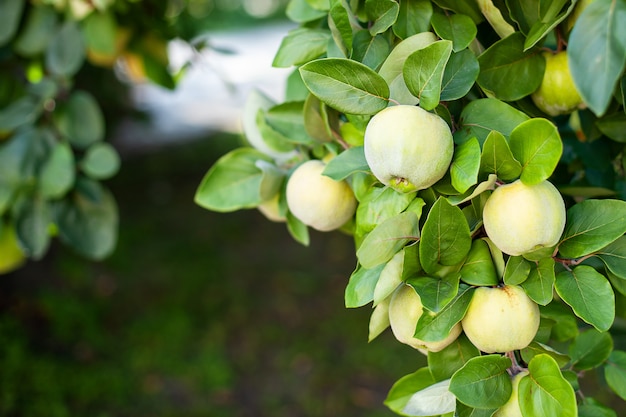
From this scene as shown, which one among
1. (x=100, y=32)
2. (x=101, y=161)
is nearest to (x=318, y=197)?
(x=101, y=161)

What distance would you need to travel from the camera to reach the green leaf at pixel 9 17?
124 centimetres

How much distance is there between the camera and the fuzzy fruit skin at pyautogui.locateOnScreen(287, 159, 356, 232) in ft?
2.12

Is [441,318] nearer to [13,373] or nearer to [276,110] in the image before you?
[276,110]

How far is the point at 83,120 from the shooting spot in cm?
129

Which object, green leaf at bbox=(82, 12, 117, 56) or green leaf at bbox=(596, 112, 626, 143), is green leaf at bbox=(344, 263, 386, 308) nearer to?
green leaf at bbox=(596, 112, 626, 143)

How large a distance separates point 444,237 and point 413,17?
0.71ft

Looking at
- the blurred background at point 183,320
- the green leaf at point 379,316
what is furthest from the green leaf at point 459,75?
the blurred background at point 183,320

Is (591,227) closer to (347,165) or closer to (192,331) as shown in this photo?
(347,165)

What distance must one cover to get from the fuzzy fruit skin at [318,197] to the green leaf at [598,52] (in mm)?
279

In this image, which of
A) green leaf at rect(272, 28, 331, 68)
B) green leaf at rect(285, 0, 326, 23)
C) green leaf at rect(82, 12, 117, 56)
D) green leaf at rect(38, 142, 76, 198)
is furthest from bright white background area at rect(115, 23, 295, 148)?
green leaf at rect(272, 28, 331, 68)

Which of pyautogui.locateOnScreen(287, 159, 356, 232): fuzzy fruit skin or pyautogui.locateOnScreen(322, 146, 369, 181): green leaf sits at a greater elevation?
pyautogui.locateOnScreen(322, 146, 369, 181): green leaf

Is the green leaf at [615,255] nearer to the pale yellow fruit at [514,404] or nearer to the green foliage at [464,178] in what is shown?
the green foliage at [464,178]

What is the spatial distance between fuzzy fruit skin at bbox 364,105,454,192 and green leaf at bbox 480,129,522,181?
1.2 inches

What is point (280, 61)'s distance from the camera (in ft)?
2.15
